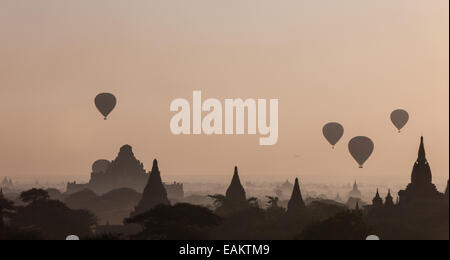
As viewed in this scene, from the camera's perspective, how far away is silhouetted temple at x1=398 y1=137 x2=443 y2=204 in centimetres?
11825

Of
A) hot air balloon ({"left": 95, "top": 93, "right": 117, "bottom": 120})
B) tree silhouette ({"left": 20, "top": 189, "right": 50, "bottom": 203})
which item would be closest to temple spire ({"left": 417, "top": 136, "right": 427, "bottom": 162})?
tree silhouette ({"left": 20, "top": 189, "right": 50, "bottom": 203})

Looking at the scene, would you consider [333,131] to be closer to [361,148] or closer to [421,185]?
[361,148]

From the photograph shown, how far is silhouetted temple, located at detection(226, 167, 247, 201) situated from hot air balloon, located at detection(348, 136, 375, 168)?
33.6m

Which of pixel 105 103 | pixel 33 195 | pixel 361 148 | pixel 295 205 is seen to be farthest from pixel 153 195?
pixel 361 148

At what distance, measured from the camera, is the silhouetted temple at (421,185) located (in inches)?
4656

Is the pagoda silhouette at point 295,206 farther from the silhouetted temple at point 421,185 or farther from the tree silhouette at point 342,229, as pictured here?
the tree silhouette at point 342,229

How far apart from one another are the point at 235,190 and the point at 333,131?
3486cm

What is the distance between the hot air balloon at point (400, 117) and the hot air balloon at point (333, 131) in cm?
1131

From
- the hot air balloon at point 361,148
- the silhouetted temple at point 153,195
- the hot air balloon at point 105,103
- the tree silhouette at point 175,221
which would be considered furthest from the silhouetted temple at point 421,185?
the hot air balloon at point 105,103

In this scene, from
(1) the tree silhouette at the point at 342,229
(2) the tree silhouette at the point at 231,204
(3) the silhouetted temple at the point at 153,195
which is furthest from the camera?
(3) the silhouetted temple at the point at 153,195

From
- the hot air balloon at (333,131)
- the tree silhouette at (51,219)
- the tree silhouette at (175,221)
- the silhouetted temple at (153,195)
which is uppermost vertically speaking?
the hot air balloon at (333,131)
